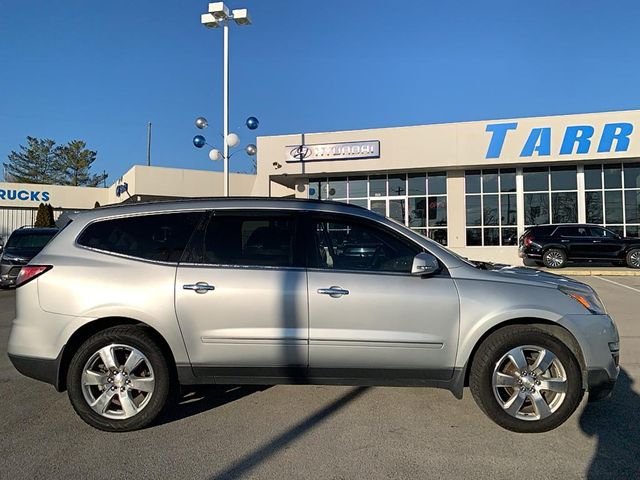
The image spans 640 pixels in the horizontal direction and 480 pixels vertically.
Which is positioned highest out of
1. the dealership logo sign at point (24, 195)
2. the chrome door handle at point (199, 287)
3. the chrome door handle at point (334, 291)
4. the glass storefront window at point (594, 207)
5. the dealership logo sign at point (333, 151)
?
the dealership logo sign at point (333, 151)

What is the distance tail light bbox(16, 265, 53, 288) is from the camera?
3967mm

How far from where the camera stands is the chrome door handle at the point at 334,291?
12.5 ft

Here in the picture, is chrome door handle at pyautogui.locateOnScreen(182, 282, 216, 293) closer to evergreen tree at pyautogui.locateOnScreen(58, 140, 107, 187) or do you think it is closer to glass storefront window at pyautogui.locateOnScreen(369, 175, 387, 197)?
glass storefront window at pyautogui.locateOnScreen(369, 175, 387, 197)

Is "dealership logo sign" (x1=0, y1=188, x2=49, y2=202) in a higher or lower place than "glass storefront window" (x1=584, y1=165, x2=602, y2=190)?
higher

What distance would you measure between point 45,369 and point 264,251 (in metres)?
1.95

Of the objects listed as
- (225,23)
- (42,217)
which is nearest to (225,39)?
(225,23)

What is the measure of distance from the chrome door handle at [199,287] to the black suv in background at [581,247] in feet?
53.3

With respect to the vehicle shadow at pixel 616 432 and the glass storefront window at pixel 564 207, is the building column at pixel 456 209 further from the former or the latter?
the vehicle shadow at pixel 616 432

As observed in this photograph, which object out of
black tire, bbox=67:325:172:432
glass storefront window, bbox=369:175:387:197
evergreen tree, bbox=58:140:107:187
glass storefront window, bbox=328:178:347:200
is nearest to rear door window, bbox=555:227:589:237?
glass storefront window, bbox=369:175:387:197

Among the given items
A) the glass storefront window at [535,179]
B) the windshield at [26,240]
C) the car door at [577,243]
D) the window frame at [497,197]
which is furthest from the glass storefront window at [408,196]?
the windshield at [26,240]

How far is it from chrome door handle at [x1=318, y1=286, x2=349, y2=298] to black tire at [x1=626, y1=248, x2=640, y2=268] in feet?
56.6

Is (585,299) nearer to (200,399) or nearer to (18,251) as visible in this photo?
(200,399)

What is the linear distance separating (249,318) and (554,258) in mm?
16311

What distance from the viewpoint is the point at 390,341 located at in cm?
380
